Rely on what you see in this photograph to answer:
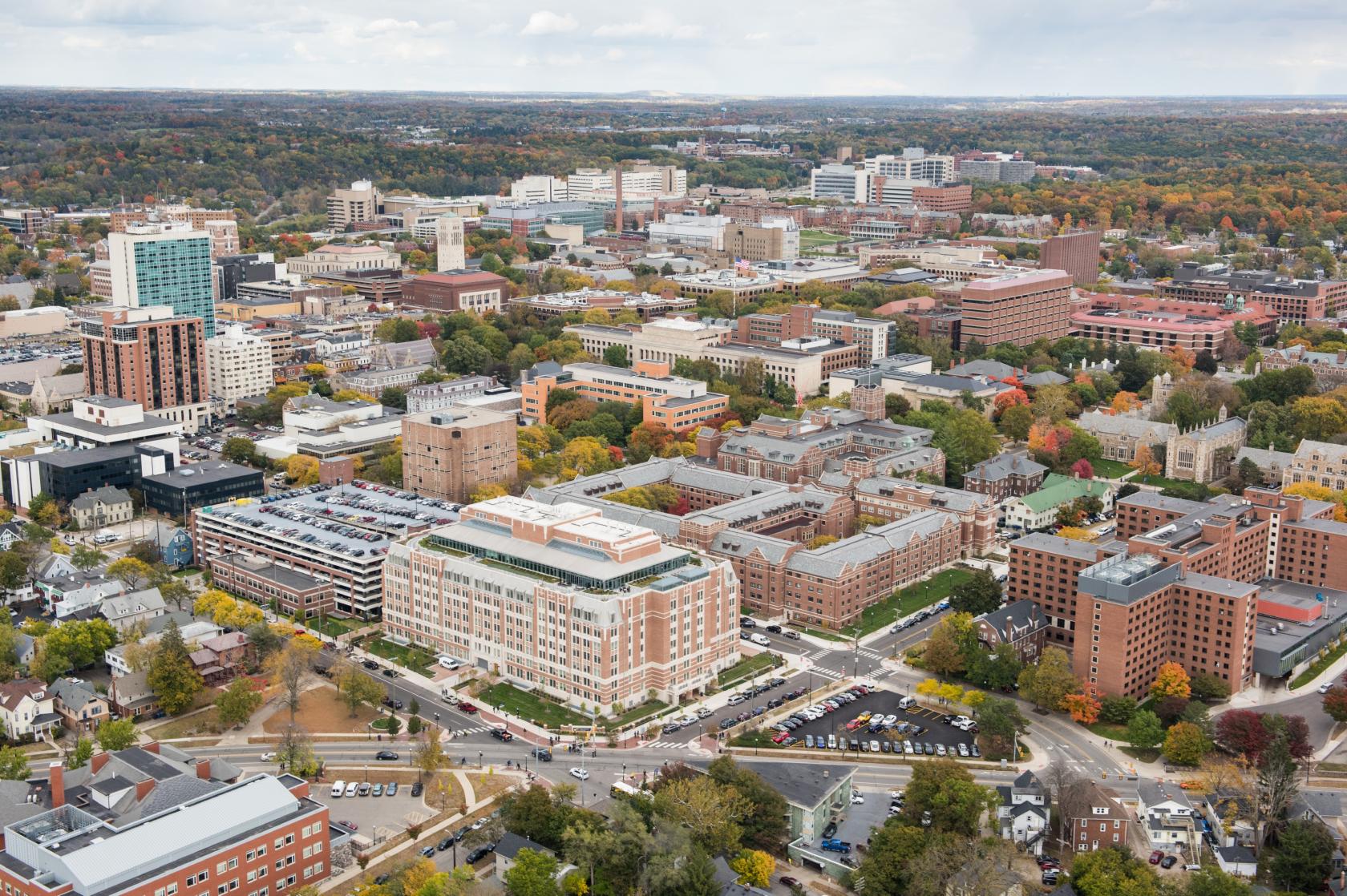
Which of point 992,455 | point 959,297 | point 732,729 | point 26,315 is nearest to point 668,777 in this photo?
point 732,729

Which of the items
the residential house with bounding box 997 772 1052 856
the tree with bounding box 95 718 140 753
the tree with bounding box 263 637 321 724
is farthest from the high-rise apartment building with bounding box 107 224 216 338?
the residential house with bounding box 997 772 1052 856

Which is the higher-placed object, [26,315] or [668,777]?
[26,315]

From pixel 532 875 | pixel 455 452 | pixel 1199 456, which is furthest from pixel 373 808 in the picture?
pixel 1199 456

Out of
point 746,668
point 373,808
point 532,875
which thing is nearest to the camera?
point 532,875

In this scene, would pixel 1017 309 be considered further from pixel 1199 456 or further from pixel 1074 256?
pixel 1199 456

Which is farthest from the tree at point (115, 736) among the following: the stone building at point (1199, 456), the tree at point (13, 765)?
the stone building at point (1199, 456)

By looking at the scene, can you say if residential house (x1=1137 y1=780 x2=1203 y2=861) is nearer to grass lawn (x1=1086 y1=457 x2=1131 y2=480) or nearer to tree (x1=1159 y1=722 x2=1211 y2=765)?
tree (x1=1159 y1=722 x2=1211 y2=765)

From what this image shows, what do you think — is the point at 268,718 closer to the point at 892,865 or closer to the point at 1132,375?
the point at 892,865
